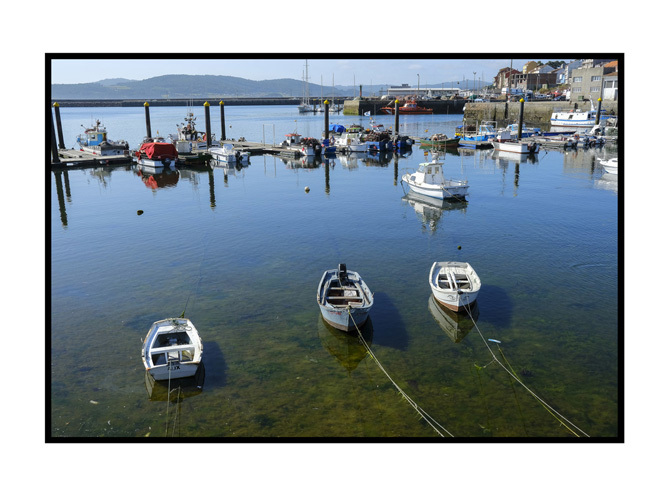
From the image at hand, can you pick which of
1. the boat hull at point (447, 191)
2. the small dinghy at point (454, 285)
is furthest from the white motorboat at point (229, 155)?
the small dinghy at point (454, 285)

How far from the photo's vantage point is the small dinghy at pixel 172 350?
661 inches

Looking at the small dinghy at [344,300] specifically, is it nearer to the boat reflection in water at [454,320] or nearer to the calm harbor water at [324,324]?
the calm harbor water at [324,324]

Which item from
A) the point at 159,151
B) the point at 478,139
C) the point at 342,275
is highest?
the point at 478,139

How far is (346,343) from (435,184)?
2818 centimetres

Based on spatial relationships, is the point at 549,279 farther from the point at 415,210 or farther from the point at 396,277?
the point at 415,210

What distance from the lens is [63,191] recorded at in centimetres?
4962

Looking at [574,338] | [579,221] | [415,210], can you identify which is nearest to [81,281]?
[574,338]

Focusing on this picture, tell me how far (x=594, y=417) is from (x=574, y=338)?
5.17m

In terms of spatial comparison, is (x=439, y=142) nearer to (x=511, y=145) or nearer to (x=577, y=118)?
(x=511, y=145)

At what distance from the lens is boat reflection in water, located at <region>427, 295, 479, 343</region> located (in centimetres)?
2033

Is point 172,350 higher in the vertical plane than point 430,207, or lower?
lower

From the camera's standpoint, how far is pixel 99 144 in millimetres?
69562

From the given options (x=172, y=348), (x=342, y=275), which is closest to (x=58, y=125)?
(x=342, y=275)

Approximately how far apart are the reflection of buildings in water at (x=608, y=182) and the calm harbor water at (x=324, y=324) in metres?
6.38
